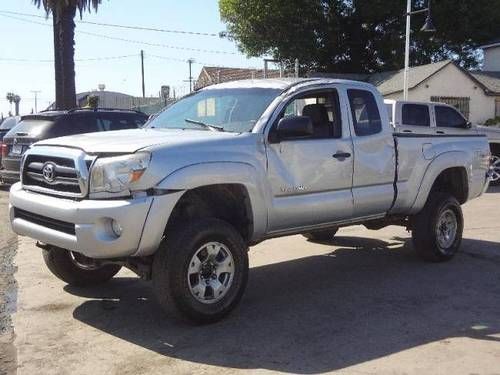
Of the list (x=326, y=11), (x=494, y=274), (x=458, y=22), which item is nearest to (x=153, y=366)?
(x=494, y=274)

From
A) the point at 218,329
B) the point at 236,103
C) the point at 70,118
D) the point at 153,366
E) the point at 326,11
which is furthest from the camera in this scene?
the point at 326,11

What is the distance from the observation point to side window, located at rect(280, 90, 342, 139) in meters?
6.36

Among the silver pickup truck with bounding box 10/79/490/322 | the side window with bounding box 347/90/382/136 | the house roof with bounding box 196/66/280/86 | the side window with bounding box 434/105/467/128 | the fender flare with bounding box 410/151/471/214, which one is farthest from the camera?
the house roof with bounding box 196/66/280/86

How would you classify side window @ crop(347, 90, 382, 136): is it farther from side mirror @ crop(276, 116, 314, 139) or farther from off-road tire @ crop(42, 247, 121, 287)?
off-road tire @ crop(42, 247, 121, 287)

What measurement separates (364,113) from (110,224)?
3.10 meters

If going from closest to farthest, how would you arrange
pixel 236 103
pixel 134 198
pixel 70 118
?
1. pixel 134 198
2. pixel 236 103
3. pixel 70 118

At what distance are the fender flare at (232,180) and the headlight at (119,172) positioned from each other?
0.65 feet

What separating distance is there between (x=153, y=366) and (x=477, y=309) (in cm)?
298

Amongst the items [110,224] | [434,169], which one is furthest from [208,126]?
[434,169]

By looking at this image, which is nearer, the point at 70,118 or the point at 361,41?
the point at 70,118

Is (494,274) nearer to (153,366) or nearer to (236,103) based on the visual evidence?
(236,103)

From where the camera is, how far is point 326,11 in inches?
1513

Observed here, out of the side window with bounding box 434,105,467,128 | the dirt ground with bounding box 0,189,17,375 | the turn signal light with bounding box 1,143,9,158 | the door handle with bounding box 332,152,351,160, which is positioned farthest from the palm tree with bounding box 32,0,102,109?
the door handle with bounding box 332,152,351,160

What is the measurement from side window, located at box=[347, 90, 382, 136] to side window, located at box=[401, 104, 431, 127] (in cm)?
690
